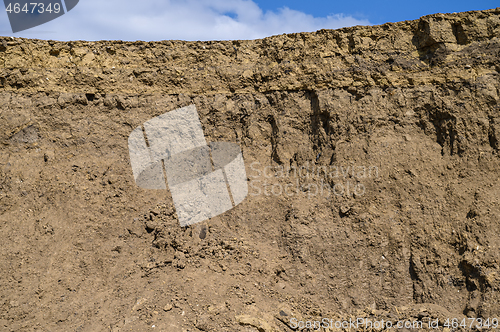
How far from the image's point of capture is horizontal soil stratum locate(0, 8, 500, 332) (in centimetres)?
479

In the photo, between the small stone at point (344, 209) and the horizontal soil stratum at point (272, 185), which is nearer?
the horizontal soil stratum at point (272, 185)

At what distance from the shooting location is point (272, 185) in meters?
5.90

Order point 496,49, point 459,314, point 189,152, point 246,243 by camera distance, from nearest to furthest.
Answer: point 459,314
point 246,243
point 496,49
point 189,152

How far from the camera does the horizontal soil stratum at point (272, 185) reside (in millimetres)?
4785

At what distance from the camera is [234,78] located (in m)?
6.31

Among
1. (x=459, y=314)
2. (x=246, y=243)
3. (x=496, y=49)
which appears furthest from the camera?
(x=496, y=49)

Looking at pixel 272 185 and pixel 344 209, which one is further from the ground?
pixel 272 185

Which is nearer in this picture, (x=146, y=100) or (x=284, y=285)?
(x=284, y=285)

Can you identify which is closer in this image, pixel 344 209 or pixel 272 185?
pixel 344 209

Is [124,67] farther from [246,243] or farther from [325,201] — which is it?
[325,201]

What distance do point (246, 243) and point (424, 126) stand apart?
3474 mm

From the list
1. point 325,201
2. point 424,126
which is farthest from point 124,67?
point 424,126

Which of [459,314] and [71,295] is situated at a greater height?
[71,295]

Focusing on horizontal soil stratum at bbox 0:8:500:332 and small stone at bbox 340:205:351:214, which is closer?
horizontal soil stratum at bbox 0:8:500:332
